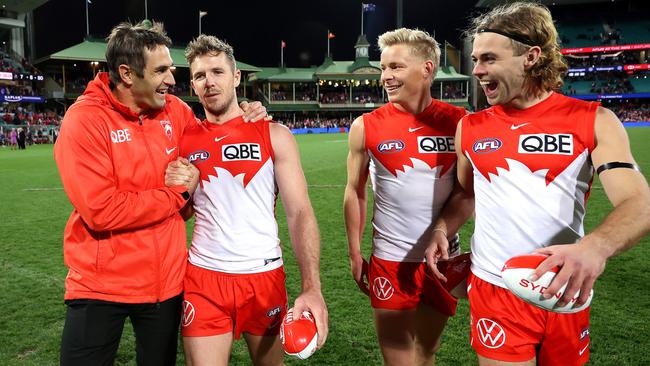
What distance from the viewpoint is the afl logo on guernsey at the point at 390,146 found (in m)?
3.38

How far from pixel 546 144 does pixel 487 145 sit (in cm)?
28

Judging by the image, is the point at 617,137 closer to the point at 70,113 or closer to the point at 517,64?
the point at 517,64

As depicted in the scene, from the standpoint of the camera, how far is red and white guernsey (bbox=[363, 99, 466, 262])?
3.35 m

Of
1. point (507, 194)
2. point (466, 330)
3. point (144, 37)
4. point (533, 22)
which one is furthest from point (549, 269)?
point (466, 330)

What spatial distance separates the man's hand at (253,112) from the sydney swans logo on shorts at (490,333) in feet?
5.75

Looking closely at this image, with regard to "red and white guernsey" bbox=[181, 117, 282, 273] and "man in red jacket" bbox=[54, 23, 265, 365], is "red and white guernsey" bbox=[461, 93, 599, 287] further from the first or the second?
"man in red jacket" bbox=[54, 23, 265, 365]

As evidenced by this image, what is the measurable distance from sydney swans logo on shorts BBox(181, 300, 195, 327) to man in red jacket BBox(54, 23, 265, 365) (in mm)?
81

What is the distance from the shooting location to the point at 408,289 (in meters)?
3.32

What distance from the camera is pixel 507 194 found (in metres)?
2.46

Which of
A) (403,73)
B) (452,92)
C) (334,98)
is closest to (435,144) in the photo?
(403,73)

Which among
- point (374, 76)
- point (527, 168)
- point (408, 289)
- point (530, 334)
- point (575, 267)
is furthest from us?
point (374, 76)

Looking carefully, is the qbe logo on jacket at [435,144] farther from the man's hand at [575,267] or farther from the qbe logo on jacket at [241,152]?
the man's hand at [575,267]

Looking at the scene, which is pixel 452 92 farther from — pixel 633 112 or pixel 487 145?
pixel 487 145

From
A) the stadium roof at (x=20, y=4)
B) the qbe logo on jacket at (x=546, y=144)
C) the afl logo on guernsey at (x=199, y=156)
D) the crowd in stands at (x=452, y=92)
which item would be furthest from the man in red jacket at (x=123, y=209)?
the crowd in stands at (x=452, y=92)
